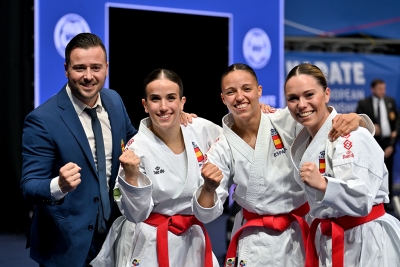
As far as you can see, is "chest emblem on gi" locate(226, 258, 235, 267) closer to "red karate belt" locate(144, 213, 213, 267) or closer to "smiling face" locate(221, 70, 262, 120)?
"red karate belt" locate(144, 213, 213, 267)

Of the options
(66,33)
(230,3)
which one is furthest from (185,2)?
(66,33)

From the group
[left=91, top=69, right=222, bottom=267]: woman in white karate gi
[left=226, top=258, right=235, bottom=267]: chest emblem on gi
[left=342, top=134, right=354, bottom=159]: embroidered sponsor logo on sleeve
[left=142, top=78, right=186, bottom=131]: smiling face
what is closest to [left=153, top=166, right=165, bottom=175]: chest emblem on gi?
[left=91, top=69, right=222, bottom=267]: woman in white karate gi

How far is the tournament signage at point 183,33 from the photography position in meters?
5.21

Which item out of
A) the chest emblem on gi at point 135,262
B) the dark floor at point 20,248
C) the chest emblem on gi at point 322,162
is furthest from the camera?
the dark floor at point 20,248

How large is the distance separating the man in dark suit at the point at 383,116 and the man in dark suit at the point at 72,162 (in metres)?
5.50

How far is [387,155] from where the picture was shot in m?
7.38

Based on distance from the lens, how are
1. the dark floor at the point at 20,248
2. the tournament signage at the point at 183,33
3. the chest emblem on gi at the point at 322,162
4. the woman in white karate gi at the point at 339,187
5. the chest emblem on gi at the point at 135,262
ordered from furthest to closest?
the tournament signage at the point at 183,33, the dark floor at the point at 20,248, the chest emblem on gi at the point at 135,262, the chest emblem on gi at the point at 322,162, the woman in white karate gi at the point at 339,187

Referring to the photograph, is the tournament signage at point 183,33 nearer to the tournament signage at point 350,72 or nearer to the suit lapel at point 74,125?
the tournament signage at point 350,72

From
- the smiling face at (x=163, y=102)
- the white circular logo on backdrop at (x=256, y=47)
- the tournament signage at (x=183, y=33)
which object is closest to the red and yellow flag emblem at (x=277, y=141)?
the smiling face at (x=163, y=102)

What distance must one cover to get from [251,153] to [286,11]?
248 inches

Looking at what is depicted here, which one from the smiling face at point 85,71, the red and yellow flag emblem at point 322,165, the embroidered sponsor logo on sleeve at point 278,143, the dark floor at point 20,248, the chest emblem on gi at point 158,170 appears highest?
the smiling face at point 85,71

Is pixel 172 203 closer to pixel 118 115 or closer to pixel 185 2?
pixel 118 115

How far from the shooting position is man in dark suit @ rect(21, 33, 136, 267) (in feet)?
8.47

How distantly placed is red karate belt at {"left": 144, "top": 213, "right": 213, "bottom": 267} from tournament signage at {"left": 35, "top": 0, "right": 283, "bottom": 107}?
2.89 meters
